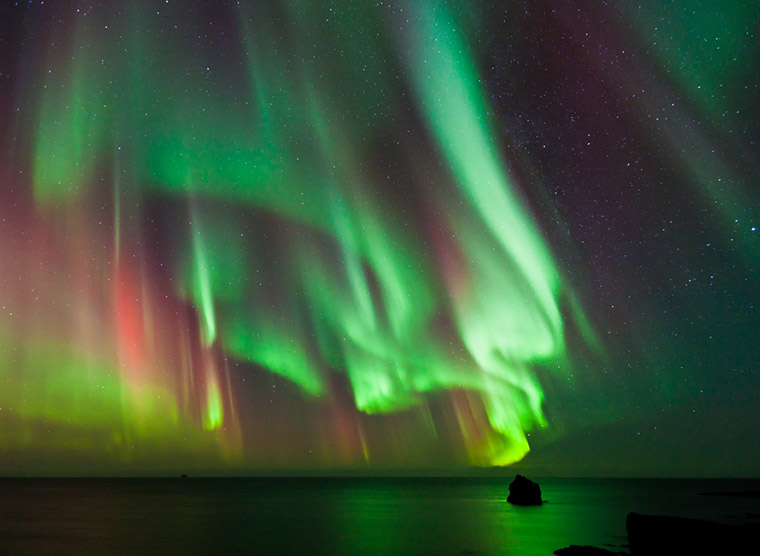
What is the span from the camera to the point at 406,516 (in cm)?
7069

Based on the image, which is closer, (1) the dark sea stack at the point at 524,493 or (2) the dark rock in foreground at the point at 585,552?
(2) the dark rock in foreground at the point at 585,552

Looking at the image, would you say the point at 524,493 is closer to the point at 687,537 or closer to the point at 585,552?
the point at 585,552

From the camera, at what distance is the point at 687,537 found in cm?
2703

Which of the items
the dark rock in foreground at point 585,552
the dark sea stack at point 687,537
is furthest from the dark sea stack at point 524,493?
the dark sea stack at point 687,537

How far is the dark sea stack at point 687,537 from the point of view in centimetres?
2508

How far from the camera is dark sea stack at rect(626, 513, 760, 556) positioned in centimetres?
2508

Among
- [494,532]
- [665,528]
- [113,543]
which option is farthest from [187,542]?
[665,528]

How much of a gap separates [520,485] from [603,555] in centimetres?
6256

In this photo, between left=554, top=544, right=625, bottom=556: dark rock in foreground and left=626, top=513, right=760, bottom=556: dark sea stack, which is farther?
left=554, top=544, right=625, bottom=556: dark rock in foreground

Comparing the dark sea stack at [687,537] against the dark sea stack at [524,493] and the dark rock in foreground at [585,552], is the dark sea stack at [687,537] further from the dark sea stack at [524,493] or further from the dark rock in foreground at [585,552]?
the dark sea stack at [524,493]

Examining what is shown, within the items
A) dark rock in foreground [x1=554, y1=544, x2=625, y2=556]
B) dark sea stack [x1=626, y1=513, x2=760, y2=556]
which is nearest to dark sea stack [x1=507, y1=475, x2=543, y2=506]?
dark rock in foreground [x1=554, y1=544, x2=625, y2=556]

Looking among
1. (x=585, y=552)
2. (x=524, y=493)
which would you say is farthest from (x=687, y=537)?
(x=524, y=493)

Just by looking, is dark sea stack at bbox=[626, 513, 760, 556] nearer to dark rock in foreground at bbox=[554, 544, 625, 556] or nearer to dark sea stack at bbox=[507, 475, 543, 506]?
dark rock in foreground at bbox=[554, 544, 625, 556]

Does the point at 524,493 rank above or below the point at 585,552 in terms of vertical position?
above
